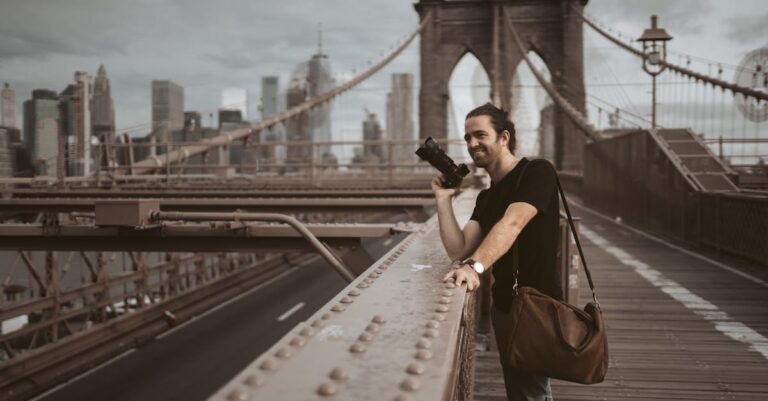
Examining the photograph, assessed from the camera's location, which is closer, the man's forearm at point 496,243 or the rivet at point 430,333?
the rivet at point 430,333

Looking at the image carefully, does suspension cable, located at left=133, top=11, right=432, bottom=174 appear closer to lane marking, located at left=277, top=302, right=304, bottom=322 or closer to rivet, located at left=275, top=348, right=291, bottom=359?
lane marking, located at left=277, top=302, right=304, bottom=322

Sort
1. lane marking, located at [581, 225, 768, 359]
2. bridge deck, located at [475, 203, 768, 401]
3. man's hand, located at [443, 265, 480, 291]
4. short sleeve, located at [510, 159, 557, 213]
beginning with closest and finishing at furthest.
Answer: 1. man's hand, located at [443, 265, 480, 291]
2. short sleeve, located at [510, 159, 557, 213]
3. bridge deck, located at [475, 203, 768, 401]
4. lane marking, located at [581, 225, 768, 359]

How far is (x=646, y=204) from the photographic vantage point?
1541 centimetres

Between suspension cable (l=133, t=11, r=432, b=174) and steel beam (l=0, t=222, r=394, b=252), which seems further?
suspension cable (l=133, t=11, r=432, b=174)

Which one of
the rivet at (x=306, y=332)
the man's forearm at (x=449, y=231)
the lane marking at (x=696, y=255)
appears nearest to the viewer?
the rivet at (x=306, y=332)

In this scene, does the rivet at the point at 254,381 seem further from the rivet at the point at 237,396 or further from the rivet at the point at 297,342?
the rivet at the point at 297,342

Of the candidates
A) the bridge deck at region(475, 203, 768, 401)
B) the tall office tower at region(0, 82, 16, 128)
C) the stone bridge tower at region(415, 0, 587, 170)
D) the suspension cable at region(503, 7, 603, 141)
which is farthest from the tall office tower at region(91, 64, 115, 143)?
the bridge deck at region(475, 203, 768, 401)

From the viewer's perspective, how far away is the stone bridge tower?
144 feet

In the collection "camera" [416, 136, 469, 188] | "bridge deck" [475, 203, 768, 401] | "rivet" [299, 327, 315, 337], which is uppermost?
"camera" [416, 136, 469, 188]

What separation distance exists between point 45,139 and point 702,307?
67.6ft

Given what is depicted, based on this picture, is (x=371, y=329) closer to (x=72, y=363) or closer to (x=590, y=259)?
(x=590, y=259)

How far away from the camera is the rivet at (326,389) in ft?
4.40

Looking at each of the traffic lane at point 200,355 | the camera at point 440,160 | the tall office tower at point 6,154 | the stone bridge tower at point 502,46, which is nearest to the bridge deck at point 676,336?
the camera at point 440,160

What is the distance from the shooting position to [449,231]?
119 inches
